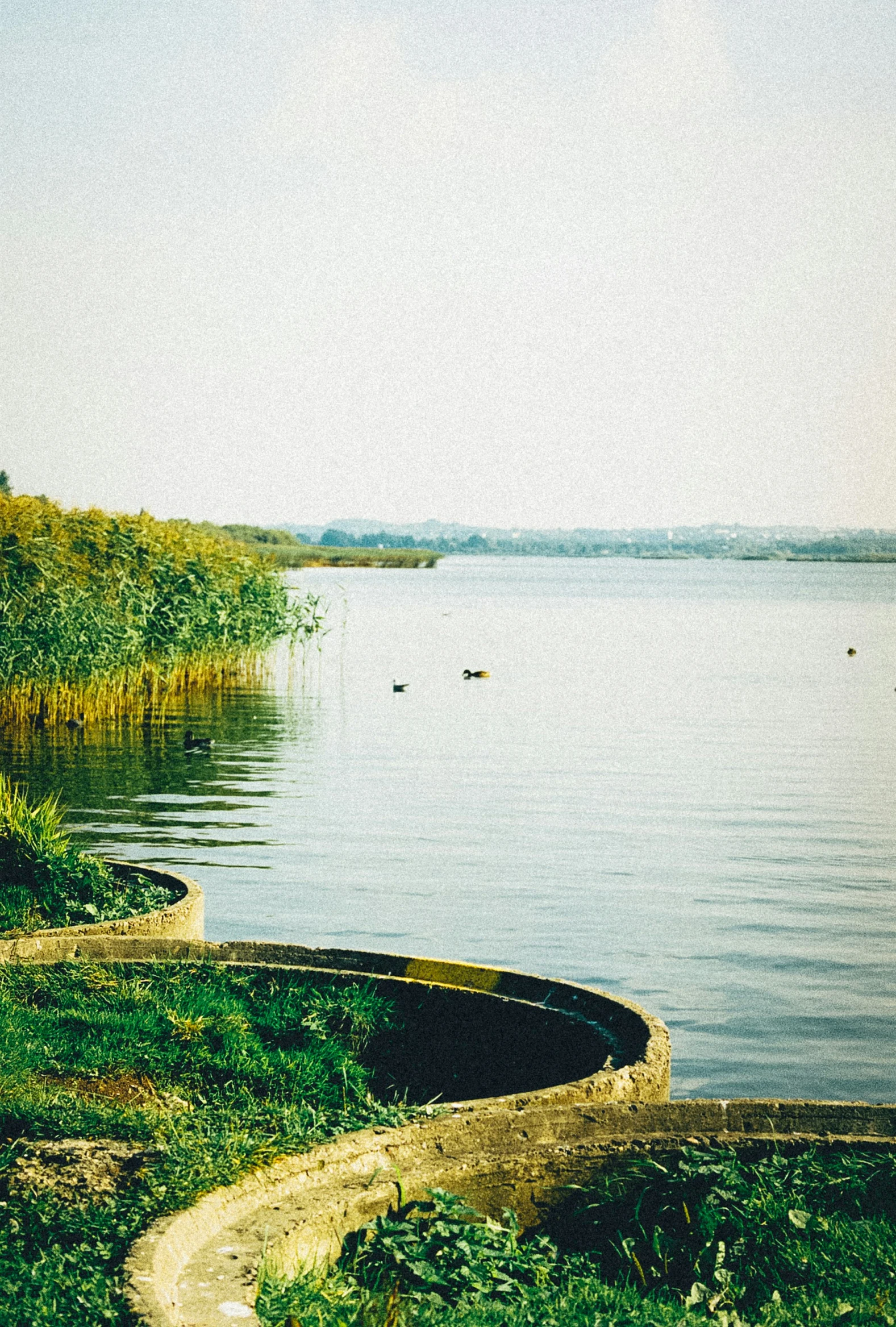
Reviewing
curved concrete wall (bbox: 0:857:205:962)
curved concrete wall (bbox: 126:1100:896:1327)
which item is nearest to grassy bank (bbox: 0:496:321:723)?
curved concrete wall (bbox: 0:857:205:962)

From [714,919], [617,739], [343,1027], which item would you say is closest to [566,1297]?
[343,1027]

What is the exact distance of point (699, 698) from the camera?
34.2 meters

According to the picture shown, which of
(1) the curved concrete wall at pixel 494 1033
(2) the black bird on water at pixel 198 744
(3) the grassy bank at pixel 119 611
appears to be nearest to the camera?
(1) the curved concrete wall at pixel 494 1033

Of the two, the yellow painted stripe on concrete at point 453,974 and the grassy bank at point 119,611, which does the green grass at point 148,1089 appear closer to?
the yellow painted stripe on concrete at point 453,974

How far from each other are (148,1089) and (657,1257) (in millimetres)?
2314

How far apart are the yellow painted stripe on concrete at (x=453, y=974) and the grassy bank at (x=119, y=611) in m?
17.6

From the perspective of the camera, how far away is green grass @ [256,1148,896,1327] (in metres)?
4.15

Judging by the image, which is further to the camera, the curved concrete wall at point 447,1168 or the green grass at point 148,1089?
the curved concrete wall at point 447,1168

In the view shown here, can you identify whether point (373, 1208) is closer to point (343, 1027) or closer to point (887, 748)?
point (343, 1027)

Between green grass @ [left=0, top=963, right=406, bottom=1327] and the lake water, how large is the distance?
11.7 ft

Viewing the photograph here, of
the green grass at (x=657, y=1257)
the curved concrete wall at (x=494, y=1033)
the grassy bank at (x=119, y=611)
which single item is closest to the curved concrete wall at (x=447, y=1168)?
the green grass at (x=657, y=1257)

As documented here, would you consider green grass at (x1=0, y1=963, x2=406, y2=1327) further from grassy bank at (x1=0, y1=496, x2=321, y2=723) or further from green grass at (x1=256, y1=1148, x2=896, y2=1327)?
grassy bank at (x1=0, y1=496, x2=321, y2=723)

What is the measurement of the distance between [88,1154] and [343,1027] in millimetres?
2094

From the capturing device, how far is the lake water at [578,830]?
11.4m
